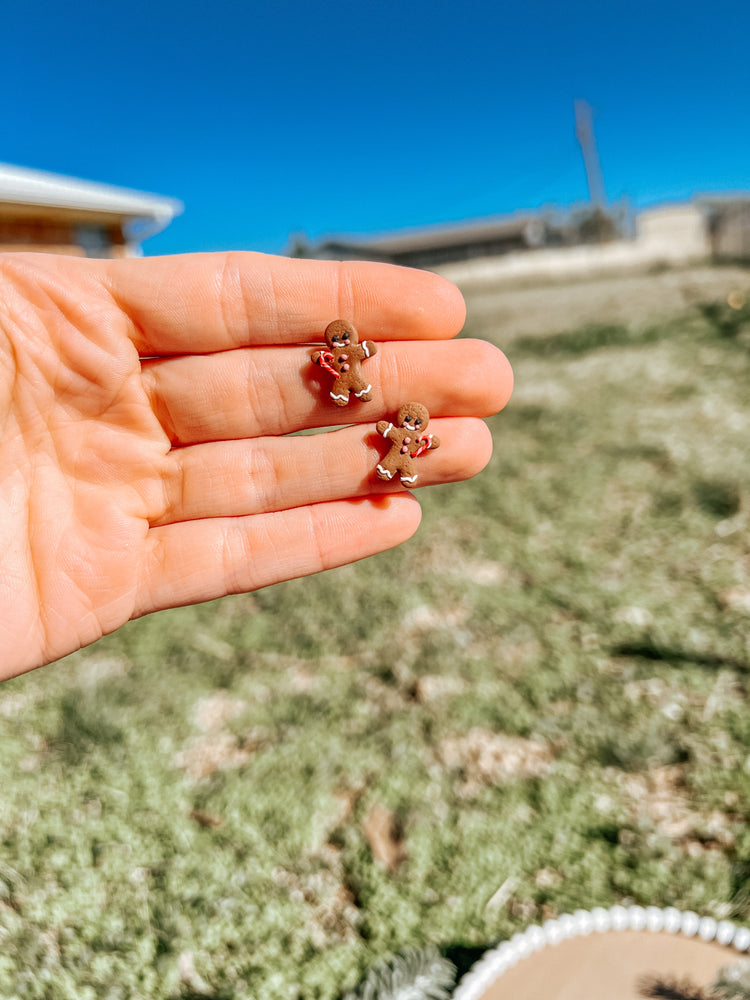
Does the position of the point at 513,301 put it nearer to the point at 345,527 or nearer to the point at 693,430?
the point at 693,430

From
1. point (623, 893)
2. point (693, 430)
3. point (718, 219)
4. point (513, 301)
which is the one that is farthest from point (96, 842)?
point (718, 219)

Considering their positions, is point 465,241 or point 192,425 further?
point 465,241

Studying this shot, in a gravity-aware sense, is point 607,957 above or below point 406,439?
below

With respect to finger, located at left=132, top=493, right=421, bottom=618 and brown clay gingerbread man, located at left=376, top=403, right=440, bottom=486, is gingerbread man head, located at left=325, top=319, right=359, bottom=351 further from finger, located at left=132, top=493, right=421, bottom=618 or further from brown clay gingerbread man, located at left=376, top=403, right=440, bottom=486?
finger, located at left=132, top=493, right=421, bottom=618

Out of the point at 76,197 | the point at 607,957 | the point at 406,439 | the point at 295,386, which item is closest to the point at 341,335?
the point at 295,386

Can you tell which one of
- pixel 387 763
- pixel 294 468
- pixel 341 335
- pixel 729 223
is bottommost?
pixel 387 763

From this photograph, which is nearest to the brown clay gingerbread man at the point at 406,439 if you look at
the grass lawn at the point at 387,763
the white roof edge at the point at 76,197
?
the grass lawn at the point at 387,763

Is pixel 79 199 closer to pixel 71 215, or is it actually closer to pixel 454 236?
pixel 71 215
